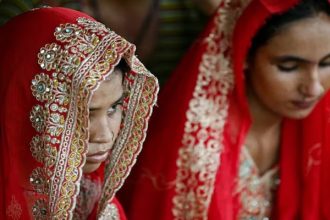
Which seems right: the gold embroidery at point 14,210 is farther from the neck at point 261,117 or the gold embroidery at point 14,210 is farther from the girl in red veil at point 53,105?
the neck at point 261,117

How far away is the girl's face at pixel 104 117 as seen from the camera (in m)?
1.68

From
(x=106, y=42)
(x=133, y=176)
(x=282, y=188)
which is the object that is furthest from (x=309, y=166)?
(x=106, y=42)

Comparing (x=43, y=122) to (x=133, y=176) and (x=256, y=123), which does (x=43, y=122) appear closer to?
(x=133, y=176)

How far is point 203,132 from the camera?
2225mm

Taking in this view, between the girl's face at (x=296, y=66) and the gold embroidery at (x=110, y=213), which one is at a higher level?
the girl's face at (x=296, y=66)

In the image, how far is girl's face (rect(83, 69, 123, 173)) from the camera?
1.68 metres

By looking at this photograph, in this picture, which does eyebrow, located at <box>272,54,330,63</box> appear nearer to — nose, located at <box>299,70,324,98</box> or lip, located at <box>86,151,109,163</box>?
nose, located at <box>299,70,324,98</box>

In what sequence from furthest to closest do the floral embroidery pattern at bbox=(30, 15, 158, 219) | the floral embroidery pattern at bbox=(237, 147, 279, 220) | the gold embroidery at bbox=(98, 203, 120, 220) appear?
the floral embroidery pattern at bbox=(237, 147, 279, 220)
the gold embroidery at bbox=(98, 203, 120, 220)
the floral embroidery pattern at bbox=(30, 15, 158, 219)

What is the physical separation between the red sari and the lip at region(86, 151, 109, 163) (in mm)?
484

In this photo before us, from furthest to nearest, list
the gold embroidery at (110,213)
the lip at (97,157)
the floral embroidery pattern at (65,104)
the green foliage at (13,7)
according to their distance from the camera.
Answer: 1. the green foliage at (13,7)
2. the gold embroidery at (110,213)
3. the lip at (97,157)
4. the floral embroidery pattern at (65,104)

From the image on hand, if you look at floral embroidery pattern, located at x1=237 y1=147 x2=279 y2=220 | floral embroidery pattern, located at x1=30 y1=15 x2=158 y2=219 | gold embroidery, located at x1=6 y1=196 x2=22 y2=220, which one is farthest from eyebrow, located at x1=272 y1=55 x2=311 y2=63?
gold embroidery, located at x1=6 y1=196 x2=22 y2=220

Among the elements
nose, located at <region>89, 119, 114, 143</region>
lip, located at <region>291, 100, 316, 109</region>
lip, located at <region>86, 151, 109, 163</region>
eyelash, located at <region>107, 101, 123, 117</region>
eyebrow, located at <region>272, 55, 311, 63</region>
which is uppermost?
eyebrow, located at <region>272, 55, 311, 63</region>

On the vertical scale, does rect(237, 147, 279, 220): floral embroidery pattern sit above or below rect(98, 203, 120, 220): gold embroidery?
above

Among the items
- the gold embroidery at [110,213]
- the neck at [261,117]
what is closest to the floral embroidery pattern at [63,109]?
the gold embroidery at [110,213]
